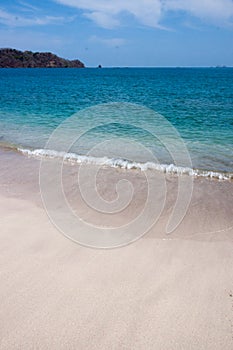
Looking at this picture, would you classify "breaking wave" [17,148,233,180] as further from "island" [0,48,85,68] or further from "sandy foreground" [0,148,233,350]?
"island" [0,48,85,68]

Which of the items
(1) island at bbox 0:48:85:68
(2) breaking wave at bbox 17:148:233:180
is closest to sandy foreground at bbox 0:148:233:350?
(2) breaking wave at bbox 17:148:233:180

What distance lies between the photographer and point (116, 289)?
131 inches

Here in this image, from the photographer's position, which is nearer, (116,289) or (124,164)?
(116,289)

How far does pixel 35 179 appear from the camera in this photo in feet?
23.4

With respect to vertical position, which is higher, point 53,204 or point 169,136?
point 169,136

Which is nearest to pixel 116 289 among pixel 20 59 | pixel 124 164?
pixel 124 164

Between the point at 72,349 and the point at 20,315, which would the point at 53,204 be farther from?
the point at 72,349

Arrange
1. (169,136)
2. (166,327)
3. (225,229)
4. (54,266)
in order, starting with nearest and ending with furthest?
(166,327) → (54,266) → (225,229) → (169,136)

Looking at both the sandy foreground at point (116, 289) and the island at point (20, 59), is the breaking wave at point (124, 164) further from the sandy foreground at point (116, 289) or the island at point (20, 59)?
the island at point (20, 59)

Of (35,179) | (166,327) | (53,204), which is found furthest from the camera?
(35,179)

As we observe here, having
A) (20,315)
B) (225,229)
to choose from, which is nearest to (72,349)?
(20,315)

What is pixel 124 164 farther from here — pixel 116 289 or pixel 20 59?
pixel 20 59

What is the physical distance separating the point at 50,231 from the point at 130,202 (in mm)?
1994

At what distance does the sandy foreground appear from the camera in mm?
2758
